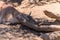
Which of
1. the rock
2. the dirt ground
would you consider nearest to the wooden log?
the dirt ground

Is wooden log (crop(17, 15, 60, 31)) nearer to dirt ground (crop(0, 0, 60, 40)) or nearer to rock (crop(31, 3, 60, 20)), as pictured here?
dirt ground (crop(0, 0, 60, 40))

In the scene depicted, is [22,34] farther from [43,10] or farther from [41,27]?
[43,10]

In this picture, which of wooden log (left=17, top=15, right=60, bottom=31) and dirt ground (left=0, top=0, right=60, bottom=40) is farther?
wooden log (left=17, top=15, right=60, bottom=31)

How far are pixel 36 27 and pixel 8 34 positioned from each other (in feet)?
1.39

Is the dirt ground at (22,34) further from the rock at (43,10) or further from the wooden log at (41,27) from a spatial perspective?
the rock at (43,10)

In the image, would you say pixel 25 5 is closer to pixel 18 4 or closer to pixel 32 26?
pixel 18 4

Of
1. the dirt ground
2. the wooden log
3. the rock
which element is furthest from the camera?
the rock

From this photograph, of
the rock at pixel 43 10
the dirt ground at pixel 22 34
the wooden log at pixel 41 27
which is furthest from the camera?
the rock at pixel 43 10

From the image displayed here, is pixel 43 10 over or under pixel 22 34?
under

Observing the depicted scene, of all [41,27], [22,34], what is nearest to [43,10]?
[41,27]

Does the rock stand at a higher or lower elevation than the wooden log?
lower

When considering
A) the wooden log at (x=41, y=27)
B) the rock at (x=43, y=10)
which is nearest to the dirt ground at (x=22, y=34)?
the wooden log at (x=41, y=27)

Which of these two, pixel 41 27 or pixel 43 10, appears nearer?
pixel 41 27

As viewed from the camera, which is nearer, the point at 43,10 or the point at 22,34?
the point at 22,34
